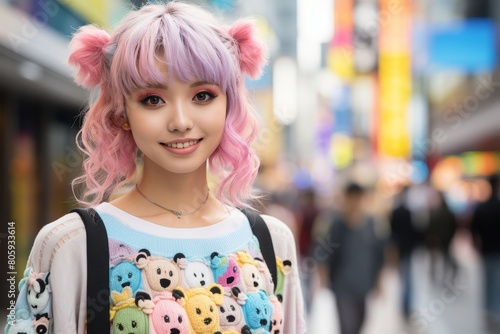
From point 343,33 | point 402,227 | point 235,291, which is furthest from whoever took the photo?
point 343,33

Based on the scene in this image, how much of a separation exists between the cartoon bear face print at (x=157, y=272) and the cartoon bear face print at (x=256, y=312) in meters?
0.18

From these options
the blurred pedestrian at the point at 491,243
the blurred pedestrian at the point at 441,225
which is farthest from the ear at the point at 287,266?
the blurred pedestrian at the point at 441,225

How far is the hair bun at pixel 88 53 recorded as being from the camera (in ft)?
5.95

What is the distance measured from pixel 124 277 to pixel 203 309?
0.63ft

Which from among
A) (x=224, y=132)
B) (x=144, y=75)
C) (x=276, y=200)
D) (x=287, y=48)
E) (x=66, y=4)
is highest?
(x=287, y=48)

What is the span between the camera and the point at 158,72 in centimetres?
170

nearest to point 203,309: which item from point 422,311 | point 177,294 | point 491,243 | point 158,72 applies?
point 177,294

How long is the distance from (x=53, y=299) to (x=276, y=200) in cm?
628

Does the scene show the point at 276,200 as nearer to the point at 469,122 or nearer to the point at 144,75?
the point at 144,75

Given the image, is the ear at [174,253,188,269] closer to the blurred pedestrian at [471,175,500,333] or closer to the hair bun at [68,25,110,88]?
the hair bun at [68,25,110,88]

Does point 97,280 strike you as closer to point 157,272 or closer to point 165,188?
point 157,272

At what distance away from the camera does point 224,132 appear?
74.3 inches

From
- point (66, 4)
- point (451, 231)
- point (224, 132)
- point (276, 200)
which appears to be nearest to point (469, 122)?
point (451, 231)

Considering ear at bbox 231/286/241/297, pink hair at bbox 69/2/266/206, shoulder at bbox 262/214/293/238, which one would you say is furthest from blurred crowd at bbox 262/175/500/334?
ear at bbox 231/286/241/297
